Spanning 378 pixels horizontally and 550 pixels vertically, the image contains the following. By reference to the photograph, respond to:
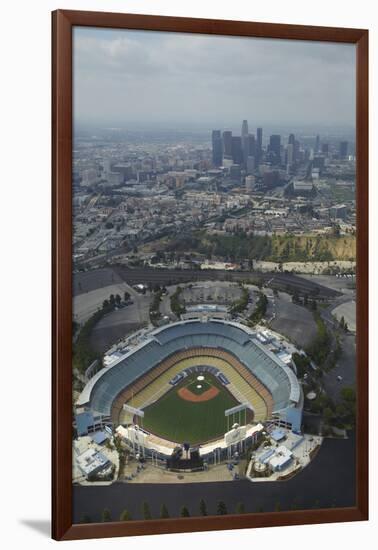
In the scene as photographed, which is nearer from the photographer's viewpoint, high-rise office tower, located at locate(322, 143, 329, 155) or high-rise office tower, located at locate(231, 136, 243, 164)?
high-rise office tower, located at locate(231, 136, 243, 164)

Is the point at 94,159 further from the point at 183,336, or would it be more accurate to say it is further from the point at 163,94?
the point at 183,336

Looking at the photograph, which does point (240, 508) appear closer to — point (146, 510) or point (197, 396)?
point (146, 510)

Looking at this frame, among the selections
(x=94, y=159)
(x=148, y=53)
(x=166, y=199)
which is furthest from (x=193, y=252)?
(x=148, y=53)

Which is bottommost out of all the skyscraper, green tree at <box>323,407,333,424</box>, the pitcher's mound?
green tree at <box>323,407,333,424</box>

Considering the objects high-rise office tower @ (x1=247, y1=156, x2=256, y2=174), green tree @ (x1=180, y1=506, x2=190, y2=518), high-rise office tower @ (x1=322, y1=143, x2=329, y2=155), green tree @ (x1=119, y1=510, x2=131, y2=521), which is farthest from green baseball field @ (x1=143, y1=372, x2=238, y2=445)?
high-rise office tower @ (x1=322, y1=143, x2=329, y2=155)

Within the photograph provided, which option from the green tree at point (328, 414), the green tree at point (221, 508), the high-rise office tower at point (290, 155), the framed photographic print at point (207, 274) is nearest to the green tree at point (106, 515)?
the framed photographic print at point (207, 274)

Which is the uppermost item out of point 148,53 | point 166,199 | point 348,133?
point 148,53

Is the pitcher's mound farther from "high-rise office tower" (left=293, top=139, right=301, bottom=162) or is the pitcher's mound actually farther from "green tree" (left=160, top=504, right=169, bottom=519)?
"high-rise office tower" (left=293, top=139, right=301, bottom=162)

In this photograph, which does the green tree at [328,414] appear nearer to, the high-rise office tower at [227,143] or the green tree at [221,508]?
the green tree at [221,508]
